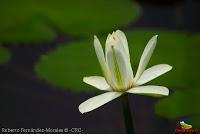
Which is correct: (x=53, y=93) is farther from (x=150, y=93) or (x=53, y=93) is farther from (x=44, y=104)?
(x=150, y=93)

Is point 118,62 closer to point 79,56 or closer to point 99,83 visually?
point 99,83

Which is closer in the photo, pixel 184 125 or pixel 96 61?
pixel 184 125

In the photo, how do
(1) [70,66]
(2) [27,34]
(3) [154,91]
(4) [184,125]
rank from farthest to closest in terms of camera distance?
(2) [27,34] < (1) [70,66] < (4) [184,125] < (3) [154,91]

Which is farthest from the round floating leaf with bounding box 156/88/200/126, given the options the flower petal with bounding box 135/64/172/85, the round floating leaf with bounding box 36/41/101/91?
the flower petal with bounding box 135/64/172/85

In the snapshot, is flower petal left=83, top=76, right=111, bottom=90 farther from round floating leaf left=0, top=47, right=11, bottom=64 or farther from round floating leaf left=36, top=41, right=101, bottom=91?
round floating leaf left=0, top=47, right=11, bottom=64

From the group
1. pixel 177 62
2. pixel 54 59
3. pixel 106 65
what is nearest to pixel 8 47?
pixel 54 59

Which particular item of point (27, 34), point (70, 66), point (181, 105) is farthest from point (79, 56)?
point (181, 105)
